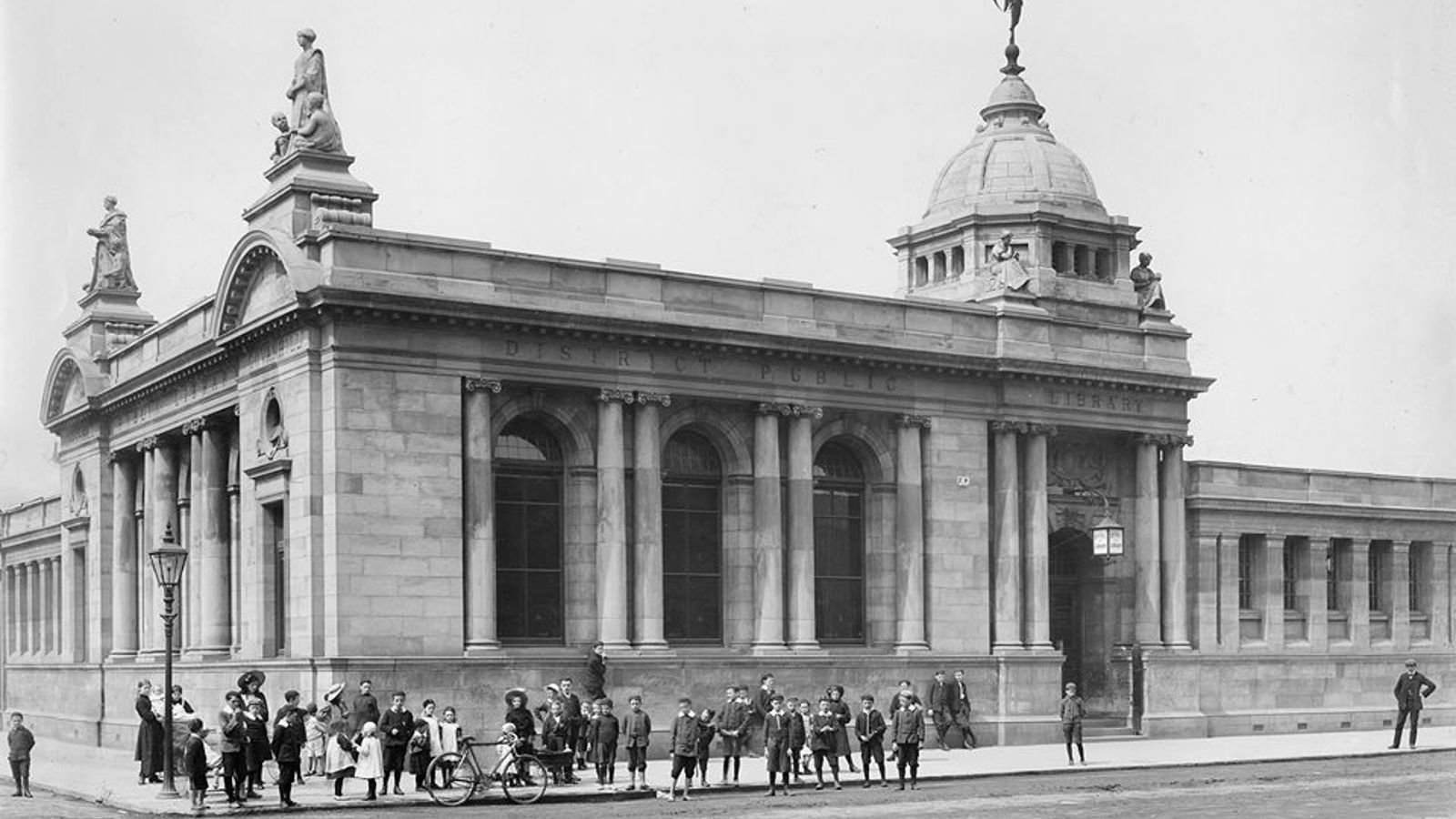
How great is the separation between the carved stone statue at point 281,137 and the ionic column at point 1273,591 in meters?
28.9

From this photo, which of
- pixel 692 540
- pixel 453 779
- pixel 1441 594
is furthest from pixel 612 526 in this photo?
pixel 1441 594

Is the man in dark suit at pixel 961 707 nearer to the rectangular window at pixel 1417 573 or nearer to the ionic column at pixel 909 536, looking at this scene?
the ionic column at pixel 909 536

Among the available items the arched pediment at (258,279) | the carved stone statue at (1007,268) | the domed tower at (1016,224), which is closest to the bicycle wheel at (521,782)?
the arched pediment at (258,279)

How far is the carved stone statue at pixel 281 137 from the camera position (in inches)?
1634

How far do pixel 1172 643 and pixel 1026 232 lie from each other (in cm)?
1177

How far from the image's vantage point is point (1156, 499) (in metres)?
49.5

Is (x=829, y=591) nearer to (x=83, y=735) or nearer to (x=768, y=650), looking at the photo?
(x=768, y=650)

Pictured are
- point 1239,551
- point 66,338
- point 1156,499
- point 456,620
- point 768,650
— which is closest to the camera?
point 456,620

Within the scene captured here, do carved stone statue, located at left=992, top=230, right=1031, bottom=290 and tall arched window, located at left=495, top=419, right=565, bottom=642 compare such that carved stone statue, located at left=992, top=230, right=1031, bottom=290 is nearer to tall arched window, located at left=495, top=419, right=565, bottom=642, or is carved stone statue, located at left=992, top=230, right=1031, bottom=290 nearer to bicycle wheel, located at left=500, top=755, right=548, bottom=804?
tall arched window, located at left=495, top=419, right=565, bottom=642

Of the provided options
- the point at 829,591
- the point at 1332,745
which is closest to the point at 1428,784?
the point at 1332,745

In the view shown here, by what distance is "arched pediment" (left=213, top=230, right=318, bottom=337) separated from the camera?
38000 millimetres

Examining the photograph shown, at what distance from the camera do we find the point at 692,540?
43094 mm

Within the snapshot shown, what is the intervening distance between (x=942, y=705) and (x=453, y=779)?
605 inches

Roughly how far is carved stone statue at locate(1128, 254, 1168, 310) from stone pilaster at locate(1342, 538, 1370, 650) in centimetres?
993
